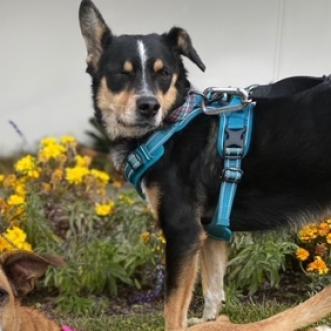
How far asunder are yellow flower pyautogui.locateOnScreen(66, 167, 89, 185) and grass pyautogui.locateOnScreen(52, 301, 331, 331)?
1.37m

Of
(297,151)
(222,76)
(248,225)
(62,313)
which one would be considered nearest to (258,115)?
(297,151)

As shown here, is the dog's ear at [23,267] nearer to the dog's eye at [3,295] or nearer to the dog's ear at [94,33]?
the dog's eye at [3,295]

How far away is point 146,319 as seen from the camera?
18.1ft

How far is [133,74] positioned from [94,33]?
37cm

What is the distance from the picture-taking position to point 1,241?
5.89m

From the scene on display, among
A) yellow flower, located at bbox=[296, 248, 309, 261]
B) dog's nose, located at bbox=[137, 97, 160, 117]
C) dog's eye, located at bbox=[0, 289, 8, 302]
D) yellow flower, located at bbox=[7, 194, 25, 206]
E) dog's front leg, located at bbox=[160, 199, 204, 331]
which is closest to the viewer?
dog's eye, located at bbox=[0, 289, 8, 302]

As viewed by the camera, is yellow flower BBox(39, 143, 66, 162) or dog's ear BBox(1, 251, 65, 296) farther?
yellow flower BBox(39, 143, 66, 162)

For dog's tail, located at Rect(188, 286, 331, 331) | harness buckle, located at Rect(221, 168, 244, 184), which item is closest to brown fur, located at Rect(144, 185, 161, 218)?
harness buckle, located at Rect(221, 168, 244, 184)

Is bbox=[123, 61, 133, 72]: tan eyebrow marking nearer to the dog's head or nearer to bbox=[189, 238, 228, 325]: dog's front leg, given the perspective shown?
the dog's head

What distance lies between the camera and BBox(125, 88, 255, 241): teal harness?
15.4 ft

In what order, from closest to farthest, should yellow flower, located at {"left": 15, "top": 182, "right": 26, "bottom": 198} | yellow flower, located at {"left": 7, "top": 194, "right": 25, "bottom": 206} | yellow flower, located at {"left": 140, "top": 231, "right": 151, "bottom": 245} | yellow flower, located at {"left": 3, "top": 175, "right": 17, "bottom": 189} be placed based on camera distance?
yellow flower, located at {"left": 140, "top": 231, "right": 151, "bottom": 245} → yellow flower, located at {"left": 7, "top": 194, "right": 25, "bottom": 206} → yellow flower, located at {"left": 15, "top": 182, "right": 26, "bottom": 198} → yellow flower, located at {"left": 3, "top": 175, "right": 17, "bottom": 189}

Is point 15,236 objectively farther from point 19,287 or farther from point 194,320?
point 19,287

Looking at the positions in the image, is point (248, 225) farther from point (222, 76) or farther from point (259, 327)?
point (222, 76)

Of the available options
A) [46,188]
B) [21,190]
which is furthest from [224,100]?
[46,188]
